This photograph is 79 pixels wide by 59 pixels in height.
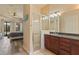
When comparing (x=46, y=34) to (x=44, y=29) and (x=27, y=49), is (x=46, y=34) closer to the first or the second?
(x=44, y=29)

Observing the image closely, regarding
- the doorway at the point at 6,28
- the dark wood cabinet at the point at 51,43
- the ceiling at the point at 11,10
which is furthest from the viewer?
the dark wood cabinet at the point at 51,43

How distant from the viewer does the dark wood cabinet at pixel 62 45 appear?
9.55 ft

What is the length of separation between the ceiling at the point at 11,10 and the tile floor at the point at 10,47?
494 millimetres

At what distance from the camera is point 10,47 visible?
9.64 feet

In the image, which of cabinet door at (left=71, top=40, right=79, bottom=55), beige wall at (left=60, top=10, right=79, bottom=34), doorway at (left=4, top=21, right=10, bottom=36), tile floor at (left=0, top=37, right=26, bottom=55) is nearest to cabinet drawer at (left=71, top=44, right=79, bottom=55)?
cabinet door at (left=71, top=40, right=79, bottom=55)

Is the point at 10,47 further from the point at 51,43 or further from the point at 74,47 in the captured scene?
the point at 74,47

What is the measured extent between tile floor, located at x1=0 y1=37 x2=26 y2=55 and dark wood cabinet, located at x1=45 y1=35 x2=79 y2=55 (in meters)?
0.65

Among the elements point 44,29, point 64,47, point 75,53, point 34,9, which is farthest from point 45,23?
point 75,53

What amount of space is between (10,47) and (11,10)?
0.76m

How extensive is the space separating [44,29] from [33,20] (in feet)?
1.08

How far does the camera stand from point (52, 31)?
3.36 m

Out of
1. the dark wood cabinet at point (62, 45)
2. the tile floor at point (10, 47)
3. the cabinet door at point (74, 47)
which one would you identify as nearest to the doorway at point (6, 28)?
the tile floor at point (10, 47)

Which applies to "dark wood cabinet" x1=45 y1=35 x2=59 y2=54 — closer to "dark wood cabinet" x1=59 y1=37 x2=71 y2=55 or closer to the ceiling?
"dark wood cabinet" x1=59 y1=37 x2=71 y2=55

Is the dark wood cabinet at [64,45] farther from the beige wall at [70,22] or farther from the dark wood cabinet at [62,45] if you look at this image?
the beige wall at [70,22]
